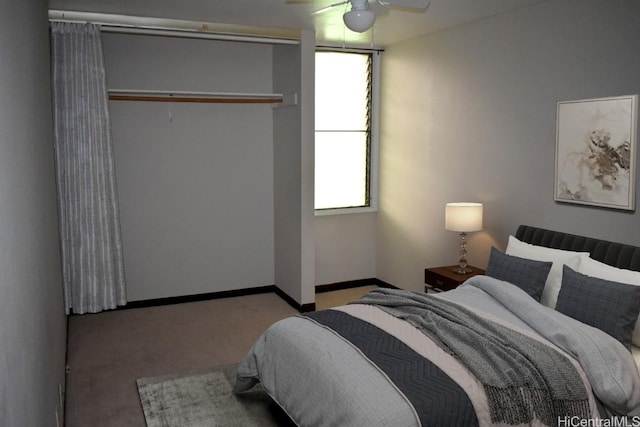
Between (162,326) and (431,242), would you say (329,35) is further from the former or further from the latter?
(162,326)

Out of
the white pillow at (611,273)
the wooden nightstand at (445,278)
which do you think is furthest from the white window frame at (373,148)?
the white pillow at (611,273)

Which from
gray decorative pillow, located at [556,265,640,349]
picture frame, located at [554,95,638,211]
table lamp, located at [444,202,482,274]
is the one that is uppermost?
picture frame, located at [554,95,638,211]

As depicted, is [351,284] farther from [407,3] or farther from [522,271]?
[407,3]

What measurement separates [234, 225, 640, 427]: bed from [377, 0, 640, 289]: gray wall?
688mm

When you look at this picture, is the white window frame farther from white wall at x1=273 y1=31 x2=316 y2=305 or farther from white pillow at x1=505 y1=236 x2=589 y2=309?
white pillow at x1=505 y1=236 x2=589 y2=309

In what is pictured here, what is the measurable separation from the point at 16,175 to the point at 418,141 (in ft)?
13.5

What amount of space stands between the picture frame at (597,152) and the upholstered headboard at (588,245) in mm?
244

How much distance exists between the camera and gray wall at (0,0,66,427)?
1.44 meters

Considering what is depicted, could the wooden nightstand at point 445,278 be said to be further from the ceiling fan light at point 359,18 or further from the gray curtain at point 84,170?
the gray curtain at point 84,170

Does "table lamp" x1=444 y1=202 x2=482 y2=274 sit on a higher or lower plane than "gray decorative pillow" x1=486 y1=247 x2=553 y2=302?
higher

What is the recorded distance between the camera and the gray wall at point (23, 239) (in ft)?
4.71

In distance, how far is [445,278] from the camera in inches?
176

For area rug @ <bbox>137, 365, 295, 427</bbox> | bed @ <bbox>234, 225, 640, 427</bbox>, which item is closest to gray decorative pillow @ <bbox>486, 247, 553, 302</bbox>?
bed @ <bbox>234, 225, 640, 427</bbox>

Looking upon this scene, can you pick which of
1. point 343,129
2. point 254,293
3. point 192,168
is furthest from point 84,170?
point 343,129
